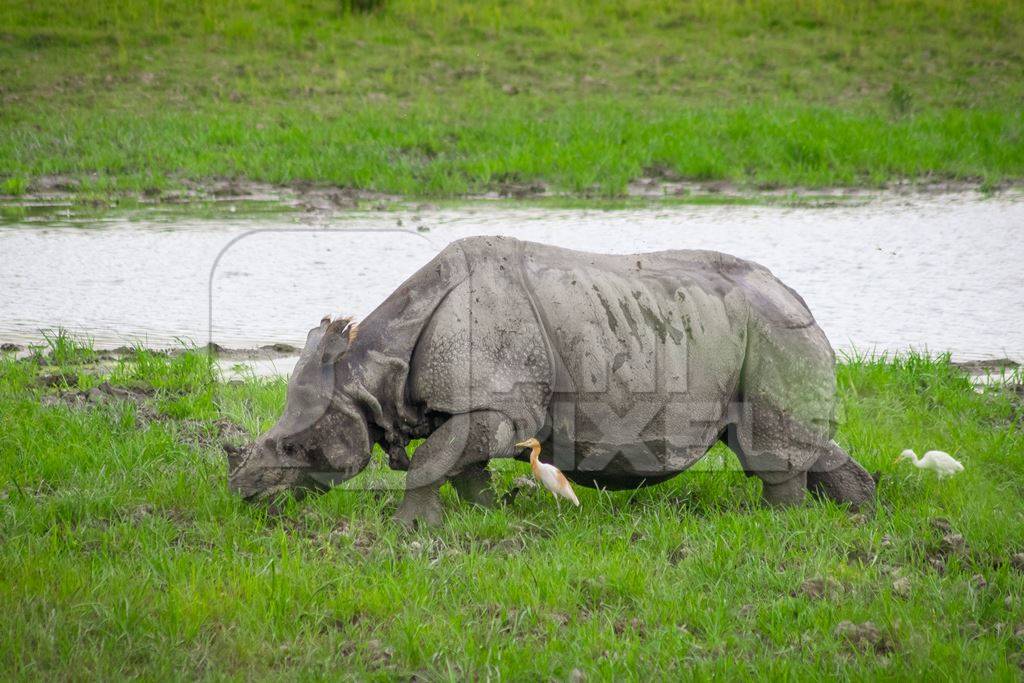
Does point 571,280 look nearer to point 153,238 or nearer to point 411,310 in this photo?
point 411,310

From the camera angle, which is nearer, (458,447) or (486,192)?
(458,447)

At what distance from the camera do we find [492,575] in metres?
5.09

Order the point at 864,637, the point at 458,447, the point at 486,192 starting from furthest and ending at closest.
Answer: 1. the point at 486,192
2. the point at 458,447
3. the point at 864,637

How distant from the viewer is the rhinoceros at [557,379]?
17.9ft

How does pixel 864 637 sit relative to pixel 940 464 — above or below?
below

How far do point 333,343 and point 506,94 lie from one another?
14.2 metres

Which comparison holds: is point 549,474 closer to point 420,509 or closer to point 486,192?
point 420,509

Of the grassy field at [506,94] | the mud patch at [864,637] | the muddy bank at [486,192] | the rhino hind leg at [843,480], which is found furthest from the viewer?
the grassy field at [506,94]

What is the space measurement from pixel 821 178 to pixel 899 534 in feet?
34.5

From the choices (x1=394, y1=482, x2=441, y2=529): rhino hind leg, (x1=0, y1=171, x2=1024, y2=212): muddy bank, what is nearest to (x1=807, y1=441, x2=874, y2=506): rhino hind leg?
(x1=394, y1=482, x2=441, y2=529): rhino hind leg

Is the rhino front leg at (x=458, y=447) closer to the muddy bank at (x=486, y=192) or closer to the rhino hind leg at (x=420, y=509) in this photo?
the rhino hind leg at (x=420, y=509)

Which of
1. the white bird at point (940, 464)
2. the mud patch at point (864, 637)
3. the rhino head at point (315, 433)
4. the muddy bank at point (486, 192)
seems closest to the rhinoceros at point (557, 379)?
the rhino head at point (315, 433)

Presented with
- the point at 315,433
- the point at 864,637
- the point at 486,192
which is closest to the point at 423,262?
the point at 486,192

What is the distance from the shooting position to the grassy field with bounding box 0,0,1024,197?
15.3m
